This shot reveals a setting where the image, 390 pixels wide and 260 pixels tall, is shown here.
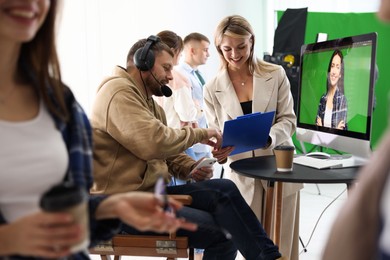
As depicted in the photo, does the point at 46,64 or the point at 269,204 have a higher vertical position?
the point at 46,64

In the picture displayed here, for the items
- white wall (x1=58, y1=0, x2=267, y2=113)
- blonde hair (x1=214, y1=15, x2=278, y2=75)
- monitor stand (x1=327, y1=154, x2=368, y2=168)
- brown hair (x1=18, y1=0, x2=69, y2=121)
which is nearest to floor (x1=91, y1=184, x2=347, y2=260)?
monitor stand (x1=327, y1=154, x2=368, y2=168)

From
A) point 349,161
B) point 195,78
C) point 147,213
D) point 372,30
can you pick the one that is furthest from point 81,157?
point 372,30

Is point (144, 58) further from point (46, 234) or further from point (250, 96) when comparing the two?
point (46, 234)

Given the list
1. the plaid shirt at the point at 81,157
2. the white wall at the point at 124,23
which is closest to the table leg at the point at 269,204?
the plaid shirt at the point at 81,157

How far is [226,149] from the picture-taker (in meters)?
2.29

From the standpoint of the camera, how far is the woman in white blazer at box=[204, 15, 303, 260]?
253 centimetres

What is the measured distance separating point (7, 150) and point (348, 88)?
144cm

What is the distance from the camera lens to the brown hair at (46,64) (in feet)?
3.63

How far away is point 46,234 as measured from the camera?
2.65 ft

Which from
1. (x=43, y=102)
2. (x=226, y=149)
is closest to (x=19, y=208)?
(x=43, y=102)

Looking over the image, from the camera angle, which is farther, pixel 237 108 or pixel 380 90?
pixel 380 90

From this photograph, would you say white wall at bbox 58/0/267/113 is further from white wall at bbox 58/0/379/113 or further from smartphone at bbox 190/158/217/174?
smartphone at bbox 190/158/217/174

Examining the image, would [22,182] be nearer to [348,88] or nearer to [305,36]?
[348,88]

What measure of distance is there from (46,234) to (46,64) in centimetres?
46
